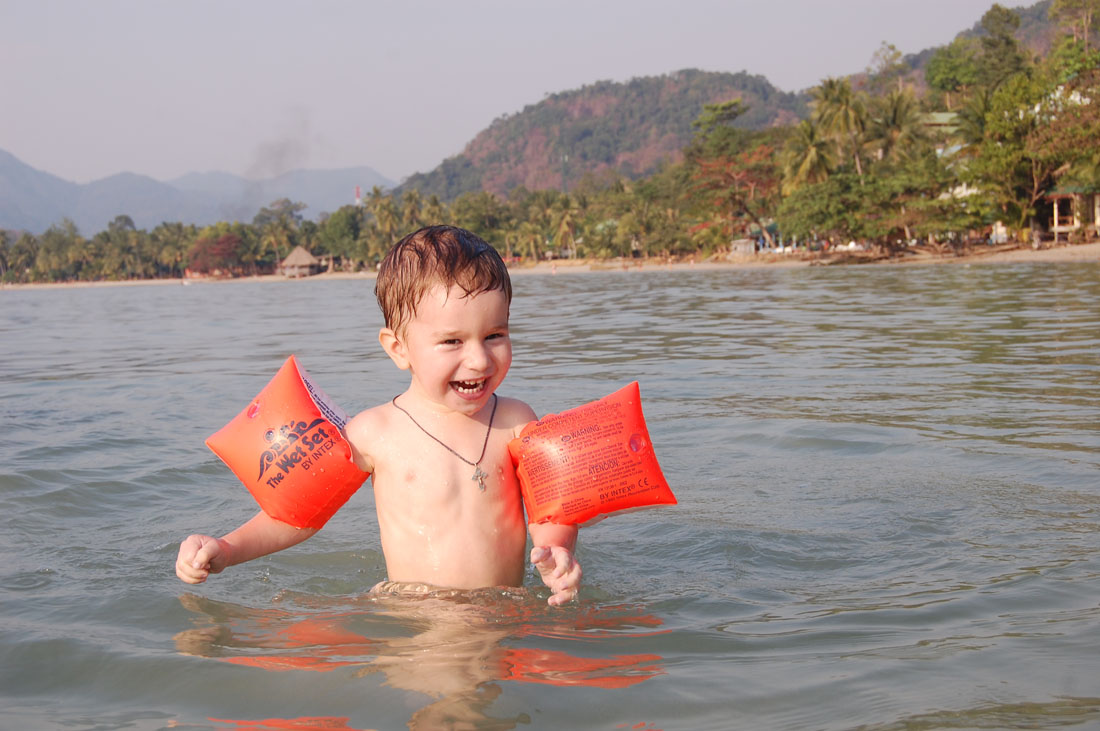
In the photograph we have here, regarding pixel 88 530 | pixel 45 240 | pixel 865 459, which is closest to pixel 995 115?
pixel 865 459

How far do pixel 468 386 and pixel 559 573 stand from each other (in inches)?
24.2

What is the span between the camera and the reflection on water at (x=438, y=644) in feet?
7.29

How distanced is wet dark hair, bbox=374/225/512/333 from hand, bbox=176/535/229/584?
Answer: 2.80 feet

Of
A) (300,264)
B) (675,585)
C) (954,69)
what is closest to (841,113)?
(954,69)

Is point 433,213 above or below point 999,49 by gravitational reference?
below

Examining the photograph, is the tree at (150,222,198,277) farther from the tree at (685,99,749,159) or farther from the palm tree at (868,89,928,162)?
the palm tree at (868,89,928,162)

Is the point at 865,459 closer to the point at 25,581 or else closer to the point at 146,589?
the point at 146,589

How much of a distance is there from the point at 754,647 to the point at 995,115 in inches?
1462

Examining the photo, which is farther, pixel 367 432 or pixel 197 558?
pixel 367 432

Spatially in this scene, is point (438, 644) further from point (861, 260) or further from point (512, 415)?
point (861, 260)

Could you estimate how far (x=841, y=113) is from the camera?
147 feet

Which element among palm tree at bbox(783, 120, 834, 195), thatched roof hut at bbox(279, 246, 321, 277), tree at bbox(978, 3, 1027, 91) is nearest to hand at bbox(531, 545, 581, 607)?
palm tree at bbox(783, 120, 834, 195)

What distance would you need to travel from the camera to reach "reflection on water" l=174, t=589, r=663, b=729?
87.5 inches

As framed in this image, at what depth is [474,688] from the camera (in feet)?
7.23
